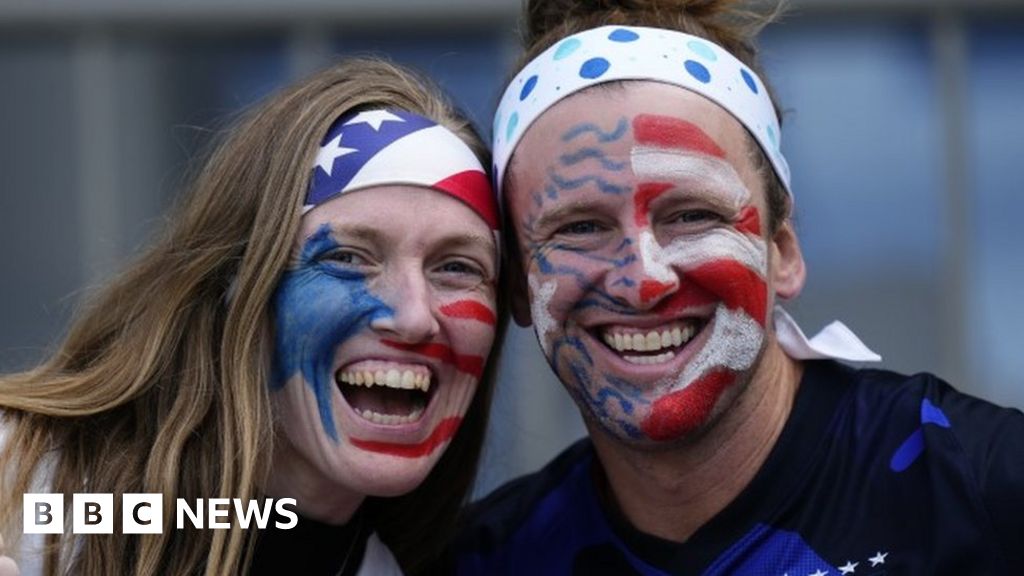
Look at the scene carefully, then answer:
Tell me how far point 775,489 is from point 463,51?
3862 millimetres

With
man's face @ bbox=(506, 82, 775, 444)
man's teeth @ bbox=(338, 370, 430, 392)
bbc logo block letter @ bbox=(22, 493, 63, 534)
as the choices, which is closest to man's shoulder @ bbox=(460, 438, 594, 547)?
man's face @ bbox=(506, 82, 775, 444)

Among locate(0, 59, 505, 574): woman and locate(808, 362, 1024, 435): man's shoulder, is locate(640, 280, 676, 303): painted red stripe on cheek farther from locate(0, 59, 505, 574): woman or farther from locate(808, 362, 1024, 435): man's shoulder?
locate(808, 362, 1024, 435): man's shoulder

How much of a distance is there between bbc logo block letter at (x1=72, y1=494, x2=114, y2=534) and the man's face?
3.34 ft

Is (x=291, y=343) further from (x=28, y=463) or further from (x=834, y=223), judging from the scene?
(x=834, y=223)

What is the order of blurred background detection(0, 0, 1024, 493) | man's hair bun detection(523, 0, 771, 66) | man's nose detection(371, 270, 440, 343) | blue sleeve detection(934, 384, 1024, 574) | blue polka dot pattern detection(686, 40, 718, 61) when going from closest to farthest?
blue sleeve detection(934, 384, 1024, 574) → man's nose detection(371, 270, 440, 343) → blue polka dot pattern detection(686, 40, 718, 61) → man's hair bun detection(523, 0, 771, 66) → blurred background detection(0, 0, 1024, 493)

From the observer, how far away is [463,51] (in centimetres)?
729

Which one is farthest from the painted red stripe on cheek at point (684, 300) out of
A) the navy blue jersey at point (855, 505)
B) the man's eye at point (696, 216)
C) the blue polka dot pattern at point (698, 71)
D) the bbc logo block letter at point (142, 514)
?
the bbc logo block letter at point (142, 514)

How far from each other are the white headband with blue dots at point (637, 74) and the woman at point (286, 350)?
174 millimetres

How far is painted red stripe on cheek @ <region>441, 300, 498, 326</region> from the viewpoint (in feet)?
12.5

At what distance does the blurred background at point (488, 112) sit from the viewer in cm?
710

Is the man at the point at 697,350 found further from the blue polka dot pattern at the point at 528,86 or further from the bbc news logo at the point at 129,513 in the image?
the bbc news logo at the point at 129,513

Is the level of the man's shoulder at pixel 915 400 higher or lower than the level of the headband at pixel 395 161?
lower

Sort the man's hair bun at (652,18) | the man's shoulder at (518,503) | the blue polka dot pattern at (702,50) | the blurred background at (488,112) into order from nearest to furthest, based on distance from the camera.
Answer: the blue polka dot pattern at (702,50)
the man's hair bun at (652,18)
the man's shoulder at (518,503)
the blurred background at (488,112)

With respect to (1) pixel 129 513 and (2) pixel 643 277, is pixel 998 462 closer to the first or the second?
(2) pixel 643 277
